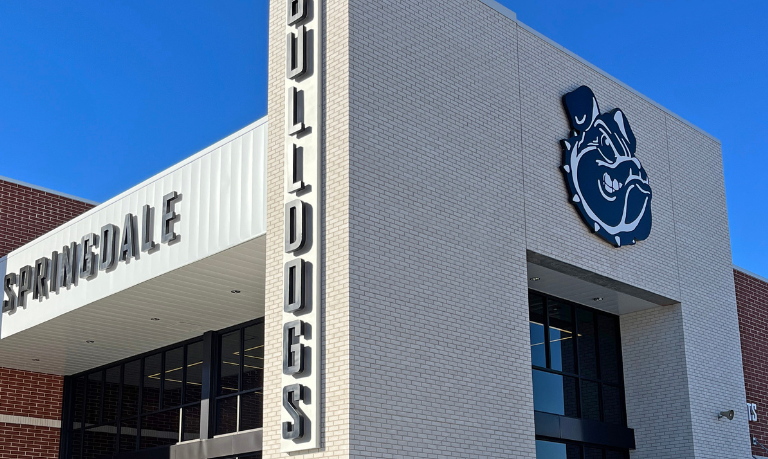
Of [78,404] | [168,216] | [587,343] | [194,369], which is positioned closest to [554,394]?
[587,343]

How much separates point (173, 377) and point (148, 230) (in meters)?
5.99

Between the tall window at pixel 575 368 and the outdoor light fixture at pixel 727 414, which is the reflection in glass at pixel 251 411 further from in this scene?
the outdoor light fixture at pixel 727 414

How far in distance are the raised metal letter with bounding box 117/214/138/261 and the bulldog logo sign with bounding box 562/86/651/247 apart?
27.1 ft

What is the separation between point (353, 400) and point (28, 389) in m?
14.3

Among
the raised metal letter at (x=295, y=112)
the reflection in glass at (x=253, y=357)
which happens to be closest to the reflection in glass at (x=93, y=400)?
the reflection in glass at (x=253, y=357)

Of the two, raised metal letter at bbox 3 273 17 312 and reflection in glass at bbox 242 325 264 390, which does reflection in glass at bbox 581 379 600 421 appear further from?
raised metal letter at bbox 3 273 17 312

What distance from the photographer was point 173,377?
20938 mm

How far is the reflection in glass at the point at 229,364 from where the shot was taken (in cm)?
1862

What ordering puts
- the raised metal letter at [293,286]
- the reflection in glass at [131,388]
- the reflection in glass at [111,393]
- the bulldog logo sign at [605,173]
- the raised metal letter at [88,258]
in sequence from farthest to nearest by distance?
1. the reflection in glass at [111,393]
2. the reflection in glass at [131,388]
3. the raised metal letter at [88,258]
4. the bulldog logo sign at [605,173]
5. the raised metal letter at [293,286]

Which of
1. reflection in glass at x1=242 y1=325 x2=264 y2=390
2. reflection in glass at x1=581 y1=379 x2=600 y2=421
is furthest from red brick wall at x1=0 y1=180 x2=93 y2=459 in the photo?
reflection in glass at x1=581 y1=379 x2=600 y2=421

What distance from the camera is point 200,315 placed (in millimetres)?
18422

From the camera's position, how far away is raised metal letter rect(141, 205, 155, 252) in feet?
52.7

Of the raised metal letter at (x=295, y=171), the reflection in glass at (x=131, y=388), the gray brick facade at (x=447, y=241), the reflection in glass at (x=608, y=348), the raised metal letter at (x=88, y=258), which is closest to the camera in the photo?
the gray brick facade at (x=447, y=241)

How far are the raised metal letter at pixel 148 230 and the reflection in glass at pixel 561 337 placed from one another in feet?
27.3
